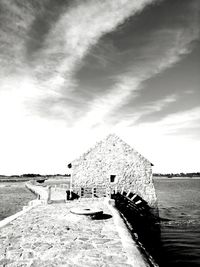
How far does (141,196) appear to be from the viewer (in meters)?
21.8

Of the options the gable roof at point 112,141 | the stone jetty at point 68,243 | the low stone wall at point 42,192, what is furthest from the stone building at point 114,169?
the stone jetty at point 68,243

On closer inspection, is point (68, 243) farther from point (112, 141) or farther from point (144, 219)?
point (112, 141)

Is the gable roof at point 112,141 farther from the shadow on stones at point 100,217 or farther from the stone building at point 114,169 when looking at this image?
the shadow on stones at point 100,217

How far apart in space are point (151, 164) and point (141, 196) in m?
3.08

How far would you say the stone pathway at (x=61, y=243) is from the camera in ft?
18.1

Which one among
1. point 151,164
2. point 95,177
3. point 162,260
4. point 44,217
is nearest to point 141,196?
point 151,164

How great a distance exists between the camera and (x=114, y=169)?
2244 centimetres

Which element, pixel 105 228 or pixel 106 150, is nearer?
pixel 105 228

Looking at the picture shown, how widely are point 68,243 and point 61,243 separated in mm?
197

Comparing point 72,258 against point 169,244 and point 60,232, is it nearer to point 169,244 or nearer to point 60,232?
point 60,232

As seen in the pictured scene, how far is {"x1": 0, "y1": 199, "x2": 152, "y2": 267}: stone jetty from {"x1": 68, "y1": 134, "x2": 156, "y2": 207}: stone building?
39.6ft

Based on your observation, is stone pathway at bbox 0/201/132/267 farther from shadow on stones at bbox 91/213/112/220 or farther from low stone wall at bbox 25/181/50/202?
low stone wall at bbox 25/181/50/202

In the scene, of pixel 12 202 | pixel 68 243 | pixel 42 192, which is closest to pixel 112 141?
pixel 42 192

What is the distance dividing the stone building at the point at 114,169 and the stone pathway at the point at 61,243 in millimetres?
12076
